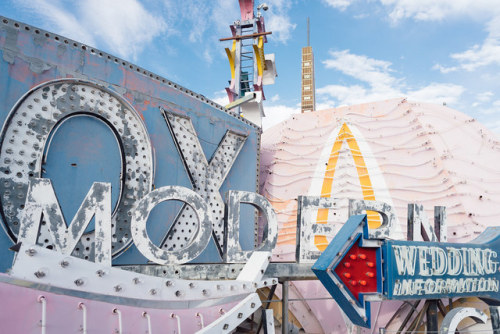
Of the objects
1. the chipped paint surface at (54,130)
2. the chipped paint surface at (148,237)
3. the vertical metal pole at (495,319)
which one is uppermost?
the chipped paint surface at (54,130)

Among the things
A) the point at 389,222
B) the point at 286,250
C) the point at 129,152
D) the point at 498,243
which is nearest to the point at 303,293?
the point at 286,250

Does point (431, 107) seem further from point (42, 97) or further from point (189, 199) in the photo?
point (42, 97)

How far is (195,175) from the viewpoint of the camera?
7824 mm

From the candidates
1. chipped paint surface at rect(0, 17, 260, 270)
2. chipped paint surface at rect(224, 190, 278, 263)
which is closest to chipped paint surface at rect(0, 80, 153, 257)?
chipped paint surface at rect(0, 17, 260, 270)

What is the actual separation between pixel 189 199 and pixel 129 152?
232cm

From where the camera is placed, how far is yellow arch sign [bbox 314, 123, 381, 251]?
30.7ft

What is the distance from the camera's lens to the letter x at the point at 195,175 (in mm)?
7418

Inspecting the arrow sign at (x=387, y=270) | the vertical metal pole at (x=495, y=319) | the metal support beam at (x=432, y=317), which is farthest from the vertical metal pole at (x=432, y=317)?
the vertical metal pole at (x=495, y=319)

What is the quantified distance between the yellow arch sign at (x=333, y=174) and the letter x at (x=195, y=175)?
2567 mm

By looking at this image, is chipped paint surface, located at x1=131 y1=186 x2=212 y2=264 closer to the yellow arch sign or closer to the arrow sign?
the arrow sign

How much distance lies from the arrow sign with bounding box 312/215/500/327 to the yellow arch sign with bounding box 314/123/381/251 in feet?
10.5

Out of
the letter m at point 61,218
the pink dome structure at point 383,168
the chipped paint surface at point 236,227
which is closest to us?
the letter m at point 61,218

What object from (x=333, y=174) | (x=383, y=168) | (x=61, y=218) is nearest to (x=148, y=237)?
(x=61, y=218)

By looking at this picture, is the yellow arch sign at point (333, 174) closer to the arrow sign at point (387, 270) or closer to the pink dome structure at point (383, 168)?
the pink dome structure at point (383, 168)
